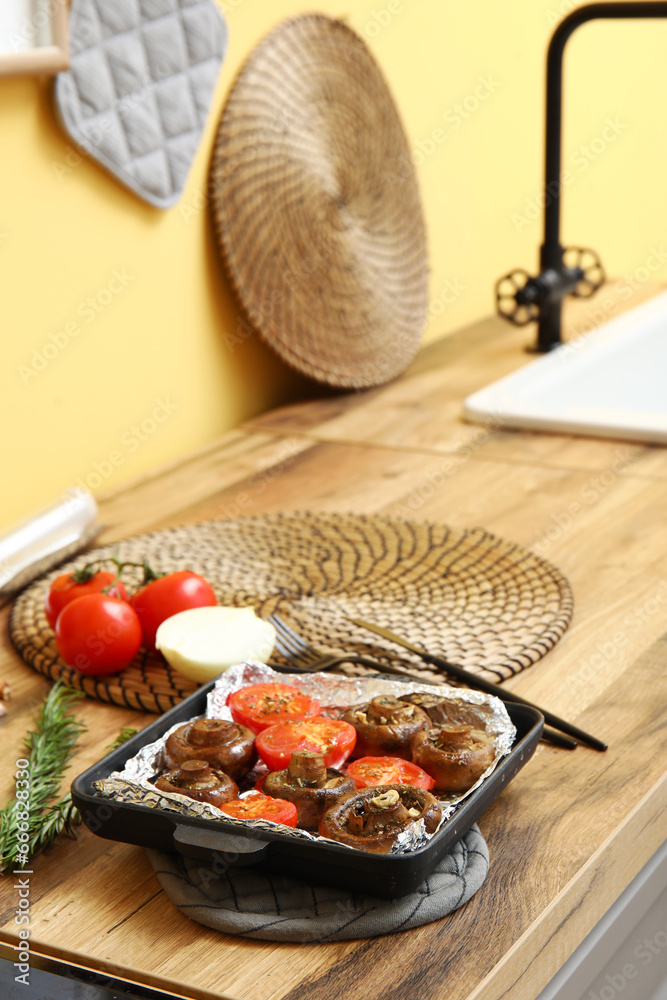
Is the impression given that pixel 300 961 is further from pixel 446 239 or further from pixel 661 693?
pixel 446 239

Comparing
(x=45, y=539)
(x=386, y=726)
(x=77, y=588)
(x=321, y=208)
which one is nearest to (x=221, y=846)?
(x=386, y=726)

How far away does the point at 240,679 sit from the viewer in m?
0.77

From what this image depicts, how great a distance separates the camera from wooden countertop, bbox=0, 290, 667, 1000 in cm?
60

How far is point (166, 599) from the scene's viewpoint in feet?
2.96

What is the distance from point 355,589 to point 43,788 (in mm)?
367

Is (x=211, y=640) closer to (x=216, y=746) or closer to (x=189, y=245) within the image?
(x=216, y=746)

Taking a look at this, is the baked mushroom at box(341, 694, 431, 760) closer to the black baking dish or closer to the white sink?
the black baking dish

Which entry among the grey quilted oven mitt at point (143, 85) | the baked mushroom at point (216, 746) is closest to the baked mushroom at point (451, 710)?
the baked mushroom at point (216, 746)

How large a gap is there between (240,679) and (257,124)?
0.90m

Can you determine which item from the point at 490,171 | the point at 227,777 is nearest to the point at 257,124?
the point at 490,171

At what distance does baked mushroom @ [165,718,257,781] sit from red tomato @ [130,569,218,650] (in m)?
0.22

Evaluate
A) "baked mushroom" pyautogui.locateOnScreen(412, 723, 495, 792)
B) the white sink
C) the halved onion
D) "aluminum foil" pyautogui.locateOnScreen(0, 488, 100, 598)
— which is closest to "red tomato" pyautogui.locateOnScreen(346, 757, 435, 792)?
"baked mushroom" pyautogui.locateOnScreen(412, 723, 495, 792)

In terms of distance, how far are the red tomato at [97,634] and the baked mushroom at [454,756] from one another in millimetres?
300

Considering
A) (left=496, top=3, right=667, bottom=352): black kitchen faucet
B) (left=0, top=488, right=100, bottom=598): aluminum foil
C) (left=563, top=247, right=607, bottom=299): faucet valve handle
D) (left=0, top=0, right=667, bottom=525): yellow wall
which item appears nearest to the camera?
(left=0, top=488, right=100, bottom=598): aluminum foil
